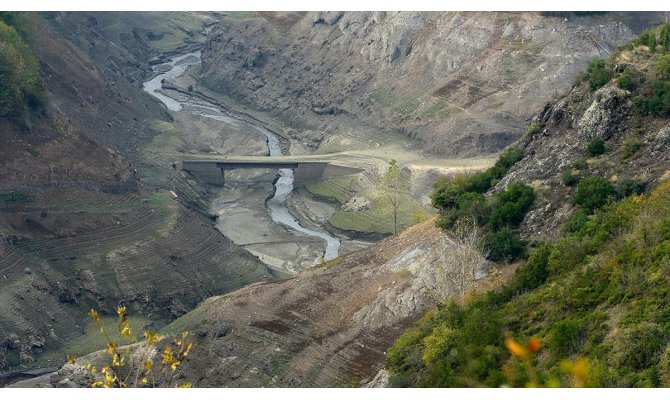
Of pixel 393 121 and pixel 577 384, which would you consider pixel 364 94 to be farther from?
pixel 577 384

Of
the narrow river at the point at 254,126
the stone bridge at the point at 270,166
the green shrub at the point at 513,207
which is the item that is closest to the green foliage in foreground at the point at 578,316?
the green shrub at the point at 513,207

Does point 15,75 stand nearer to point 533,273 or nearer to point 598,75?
point 598,75

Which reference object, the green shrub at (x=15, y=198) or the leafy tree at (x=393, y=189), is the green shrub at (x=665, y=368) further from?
the green shrub at (x=15, y=198)

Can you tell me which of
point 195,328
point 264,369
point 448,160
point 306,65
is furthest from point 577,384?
point 306,65

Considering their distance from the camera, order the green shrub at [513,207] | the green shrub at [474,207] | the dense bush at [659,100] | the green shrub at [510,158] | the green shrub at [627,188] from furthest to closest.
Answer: the green shrub at [510,158], the green shrub at [474,207], the green shrub at [513,207], the dense bush at [659,100], the green shrub at [627,188]

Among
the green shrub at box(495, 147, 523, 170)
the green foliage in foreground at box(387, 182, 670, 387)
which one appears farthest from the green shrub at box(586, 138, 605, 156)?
the green shrub at box(495, 147, 523, 170)

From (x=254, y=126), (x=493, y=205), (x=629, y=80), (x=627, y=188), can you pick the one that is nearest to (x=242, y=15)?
(x=254, y=126)

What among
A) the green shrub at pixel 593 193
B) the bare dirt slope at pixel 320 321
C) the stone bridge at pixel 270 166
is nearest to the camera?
the green shrub at pixel 593 193
